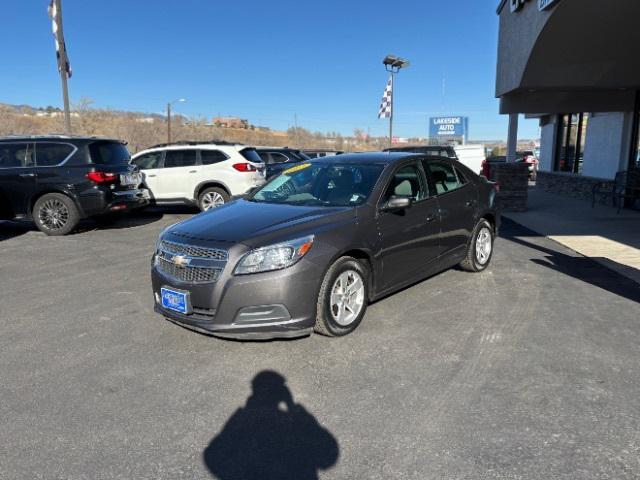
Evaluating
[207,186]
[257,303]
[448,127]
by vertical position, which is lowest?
[257,303]

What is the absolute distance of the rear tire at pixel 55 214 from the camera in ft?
30.0

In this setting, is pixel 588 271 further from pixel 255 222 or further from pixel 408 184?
pixel 255 222

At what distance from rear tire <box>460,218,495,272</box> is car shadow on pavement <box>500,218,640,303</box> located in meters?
0.98

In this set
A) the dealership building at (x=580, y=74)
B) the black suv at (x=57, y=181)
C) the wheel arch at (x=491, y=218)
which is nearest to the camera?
the wheel arch at (x=491, y=218)

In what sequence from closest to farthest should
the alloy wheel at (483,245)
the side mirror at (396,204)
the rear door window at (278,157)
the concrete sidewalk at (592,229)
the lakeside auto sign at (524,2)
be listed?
the side mirror at (396,204) → the alloy wheel at (483,245) → the concrete sidewalk at (592,229) → the lakeside auto sign at (524,2) → the rear door window at (278,157)

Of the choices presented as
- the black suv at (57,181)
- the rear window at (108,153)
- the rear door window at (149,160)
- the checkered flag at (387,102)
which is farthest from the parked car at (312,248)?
the checkered flag at (387,102)

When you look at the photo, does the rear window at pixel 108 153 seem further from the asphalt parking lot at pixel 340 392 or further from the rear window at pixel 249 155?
the asphalt parking lot at pixel 340 392

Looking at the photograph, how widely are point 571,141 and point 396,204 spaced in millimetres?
17611

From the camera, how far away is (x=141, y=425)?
119 inches

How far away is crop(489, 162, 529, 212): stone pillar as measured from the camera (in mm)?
13234

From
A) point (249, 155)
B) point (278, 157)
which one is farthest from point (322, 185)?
point (278, 157)

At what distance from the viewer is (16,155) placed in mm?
9266

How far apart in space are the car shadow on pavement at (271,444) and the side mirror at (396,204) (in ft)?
6.66

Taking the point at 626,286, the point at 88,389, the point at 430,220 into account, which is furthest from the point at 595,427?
the point at 626,286
